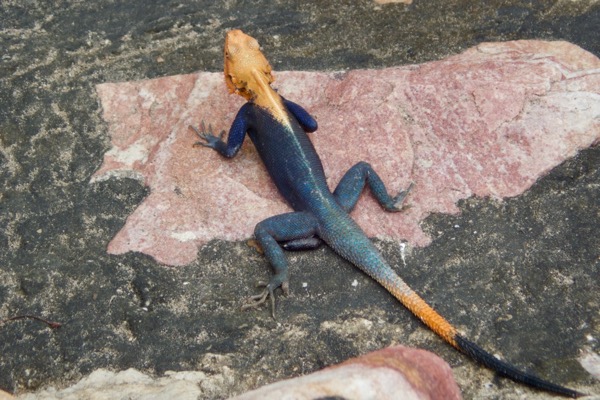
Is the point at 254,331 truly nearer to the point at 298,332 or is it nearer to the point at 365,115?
the point at 298,332

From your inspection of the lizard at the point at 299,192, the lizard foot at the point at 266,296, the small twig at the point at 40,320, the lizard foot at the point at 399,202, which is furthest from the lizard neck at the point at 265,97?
the small twig at the point at 40,320

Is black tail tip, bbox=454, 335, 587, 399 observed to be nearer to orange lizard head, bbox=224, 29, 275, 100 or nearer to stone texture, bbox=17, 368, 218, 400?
stone texture, bbox=17, 368, 218, 400

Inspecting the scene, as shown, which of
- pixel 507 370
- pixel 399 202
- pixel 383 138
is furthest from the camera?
pixel 383 138

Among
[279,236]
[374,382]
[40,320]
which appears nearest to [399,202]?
[279,236]

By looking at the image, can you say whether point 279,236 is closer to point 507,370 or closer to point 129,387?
point 129,387

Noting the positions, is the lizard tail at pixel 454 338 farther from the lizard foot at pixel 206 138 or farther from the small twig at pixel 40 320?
the small twig at pixel 40 320

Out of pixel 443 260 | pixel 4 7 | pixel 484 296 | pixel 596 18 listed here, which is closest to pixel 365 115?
pixel 443 260

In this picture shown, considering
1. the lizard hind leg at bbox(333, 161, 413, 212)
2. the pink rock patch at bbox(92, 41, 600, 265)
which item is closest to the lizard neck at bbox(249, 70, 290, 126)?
the pink rock patch at bbox(92, 41, 600, 265)
